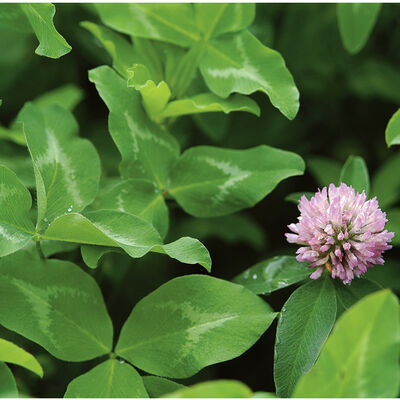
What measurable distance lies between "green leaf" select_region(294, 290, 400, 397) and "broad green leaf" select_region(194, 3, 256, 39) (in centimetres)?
62

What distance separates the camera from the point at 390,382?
555 mm

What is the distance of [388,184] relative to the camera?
1.28 metres

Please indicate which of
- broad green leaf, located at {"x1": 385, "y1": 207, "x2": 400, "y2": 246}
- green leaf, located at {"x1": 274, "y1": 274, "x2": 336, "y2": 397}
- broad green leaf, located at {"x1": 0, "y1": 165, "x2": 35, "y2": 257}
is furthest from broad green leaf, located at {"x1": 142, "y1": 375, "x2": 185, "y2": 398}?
broad green leaf, located at {"x1": 385, "y1": 207, "x2": 400, "y2": 246}

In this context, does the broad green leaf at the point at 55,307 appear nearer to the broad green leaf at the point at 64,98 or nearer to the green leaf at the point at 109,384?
the green leaf at the point at 109,384

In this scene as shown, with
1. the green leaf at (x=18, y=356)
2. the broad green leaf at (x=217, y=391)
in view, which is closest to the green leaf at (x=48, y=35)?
the green leaf at (x=18, y=356)

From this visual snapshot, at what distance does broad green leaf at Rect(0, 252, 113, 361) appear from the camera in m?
0.79

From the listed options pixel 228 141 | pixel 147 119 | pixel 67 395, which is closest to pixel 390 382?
pixel 67 395

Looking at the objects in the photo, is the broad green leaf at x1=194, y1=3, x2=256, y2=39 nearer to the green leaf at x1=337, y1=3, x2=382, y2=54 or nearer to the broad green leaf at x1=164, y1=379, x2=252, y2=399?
the green leaf at x1=337, y1=3, x2=382, y2=54

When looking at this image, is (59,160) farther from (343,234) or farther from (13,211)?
(343,234)

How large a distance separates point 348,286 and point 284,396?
191 mm

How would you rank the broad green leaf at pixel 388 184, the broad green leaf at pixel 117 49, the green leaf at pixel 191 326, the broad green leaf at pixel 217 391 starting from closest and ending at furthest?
the broad green leaf at pixel 217 391
the green leaf at pixel 191 326
the broad green leaf at pixel 117 49
the broad green leaf at pixel 388 184

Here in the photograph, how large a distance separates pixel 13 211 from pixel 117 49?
14.1 inches

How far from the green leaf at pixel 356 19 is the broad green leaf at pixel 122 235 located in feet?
1.84

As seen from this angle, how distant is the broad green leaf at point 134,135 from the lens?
91 cm
